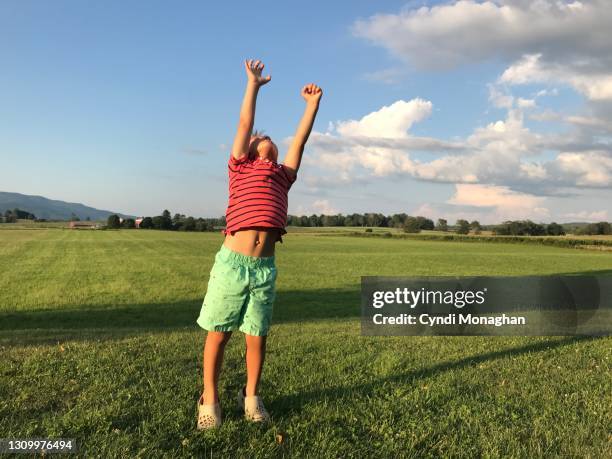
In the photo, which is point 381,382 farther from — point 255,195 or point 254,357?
point 255,195

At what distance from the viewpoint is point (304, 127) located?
433cm

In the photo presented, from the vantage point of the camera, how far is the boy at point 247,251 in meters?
3.96

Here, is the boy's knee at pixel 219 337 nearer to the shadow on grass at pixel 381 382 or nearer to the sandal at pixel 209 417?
the sandal at pixel 209 417

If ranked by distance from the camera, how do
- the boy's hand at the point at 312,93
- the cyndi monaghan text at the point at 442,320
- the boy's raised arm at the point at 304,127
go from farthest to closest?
the cyndi monaghan text at the point at 442,320, the boy's hand at the point at 312,93, the boy's raised arm at the point at 304,127

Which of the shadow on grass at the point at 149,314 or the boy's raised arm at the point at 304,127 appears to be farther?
the shadow on grass at the point at 149,314

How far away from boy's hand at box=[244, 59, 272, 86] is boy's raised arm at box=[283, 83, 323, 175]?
52 cm

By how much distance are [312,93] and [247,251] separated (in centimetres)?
162

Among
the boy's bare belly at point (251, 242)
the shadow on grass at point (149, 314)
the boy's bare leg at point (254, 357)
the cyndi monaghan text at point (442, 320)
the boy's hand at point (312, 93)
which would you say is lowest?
the shadow on grass at point (149, 314)

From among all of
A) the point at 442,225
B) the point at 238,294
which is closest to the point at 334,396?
the point at 238,294

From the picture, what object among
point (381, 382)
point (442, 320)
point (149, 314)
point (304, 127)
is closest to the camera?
point (304, 127)

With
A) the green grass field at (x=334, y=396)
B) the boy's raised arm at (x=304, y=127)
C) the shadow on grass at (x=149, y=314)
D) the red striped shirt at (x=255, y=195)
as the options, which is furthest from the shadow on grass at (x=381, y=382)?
the shadow on grass at (x=149, y=314)

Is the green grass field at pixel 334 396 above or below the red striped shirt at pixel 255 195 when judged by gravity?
below

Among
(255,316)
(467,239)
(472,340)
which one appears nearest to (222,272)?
(255,316)

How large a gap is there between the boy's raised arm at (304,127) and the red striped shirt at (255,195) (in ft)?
0.57
